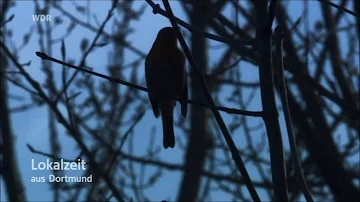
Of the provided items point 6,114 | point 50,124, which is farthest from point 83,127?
point 50,124

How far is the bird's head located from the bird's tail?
29cm

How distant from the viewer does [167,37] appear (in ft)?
10.9

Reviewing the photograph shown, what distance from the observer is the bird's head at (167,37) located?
331cm

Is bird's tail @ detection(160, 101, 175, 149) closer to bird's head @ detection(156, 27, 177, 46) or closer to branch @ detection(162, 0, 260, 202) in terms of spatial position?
bird's head @ detection(156, 27, 177, 46)

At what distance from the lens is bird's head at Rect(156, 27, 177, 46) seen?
3.31 m

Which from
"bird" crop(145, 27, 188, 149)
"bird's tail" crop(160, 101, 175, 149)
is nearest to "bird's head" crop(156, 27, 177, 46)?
"bird" crop(145, 27, 188, 149)

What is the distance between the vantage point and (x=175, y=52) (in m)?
3.28

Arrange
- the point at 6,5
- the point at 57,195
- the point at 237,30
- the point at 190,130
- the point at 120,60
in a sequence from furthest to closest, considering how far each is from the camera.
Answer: the point at 120,60 < the point at 190,130 < the point at 57,195 < the point at 6,5 < the point at 237,30

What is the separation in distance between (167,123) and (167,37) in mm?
422

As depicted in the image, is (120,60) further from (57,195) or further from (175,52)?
(175,52)

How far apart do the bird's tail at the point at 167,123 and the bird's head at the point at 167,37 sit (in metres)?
0.29

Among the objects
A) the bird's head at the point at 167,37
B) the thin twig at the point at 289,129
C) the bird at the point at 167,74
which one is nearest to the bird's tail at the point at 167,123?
the bird at the point at 167,74

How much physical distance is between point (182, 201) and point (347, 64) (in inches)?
62.8

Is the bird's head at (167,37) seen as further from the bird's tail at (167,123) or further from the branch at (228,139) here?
the branch at (228,139)
